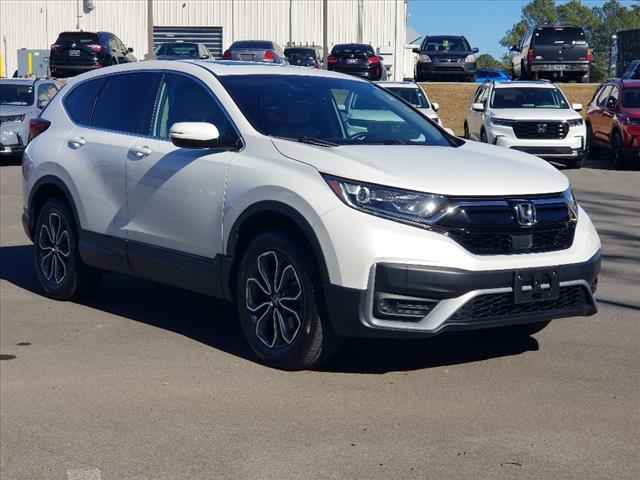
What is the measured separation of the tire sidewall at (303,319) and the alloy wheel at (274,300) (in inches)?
1.2

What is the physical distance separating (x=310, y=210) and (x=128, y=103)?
7.90 ft

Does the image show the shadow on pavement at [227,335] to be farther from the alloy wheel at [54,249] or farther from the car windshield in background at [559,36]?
the car windshield in background at [559,36]

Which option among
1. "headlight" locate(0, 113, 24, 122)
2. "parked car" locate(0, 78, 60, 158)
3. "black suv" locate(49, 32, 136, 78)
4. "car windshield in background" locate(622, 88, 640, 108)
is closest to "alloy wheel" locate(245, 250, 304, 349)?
"parked car" locate(0, 78, 60, 158)

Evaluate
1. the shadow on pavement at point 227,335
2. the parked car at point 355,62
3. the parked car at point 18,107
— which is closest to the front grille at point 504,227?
the shadow on pavement at point 227,335

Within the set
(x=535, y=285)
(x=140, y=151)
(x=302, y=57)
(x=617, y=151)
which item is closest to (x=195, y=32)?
(x=302, y=57)

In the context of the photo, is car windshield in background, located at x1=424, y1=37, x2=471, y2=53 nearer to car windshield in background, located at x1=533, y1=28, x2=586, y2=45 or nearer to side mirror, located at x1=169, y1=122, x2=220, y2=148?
car windshield in background, located at x1=533, y1=28, x2=586, y2=45

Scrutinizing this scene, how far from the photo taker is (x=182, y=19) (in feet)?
250

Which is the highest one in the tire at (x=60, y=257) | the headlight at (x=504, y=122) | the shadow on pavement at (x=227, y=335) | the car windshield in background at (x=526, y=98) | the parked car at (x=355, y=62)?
the parked car at (x=355, y=62)

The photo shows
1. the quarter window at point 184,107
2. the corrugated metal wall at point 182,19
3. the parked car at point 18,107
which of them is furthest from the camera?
the corrugated metal wall at point 182,19

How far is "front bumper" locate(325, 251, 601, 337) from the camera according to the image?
235 inches

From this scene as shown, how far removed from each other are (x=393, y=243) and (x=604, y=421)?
4.51 ft

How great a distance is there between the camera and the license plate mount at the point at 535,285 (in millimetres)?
6152

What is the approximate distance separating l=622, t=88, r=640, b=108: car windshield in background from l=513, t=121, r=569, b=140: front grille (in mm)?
1337

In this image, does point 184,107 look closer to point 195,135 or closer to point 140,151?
point 140,151
